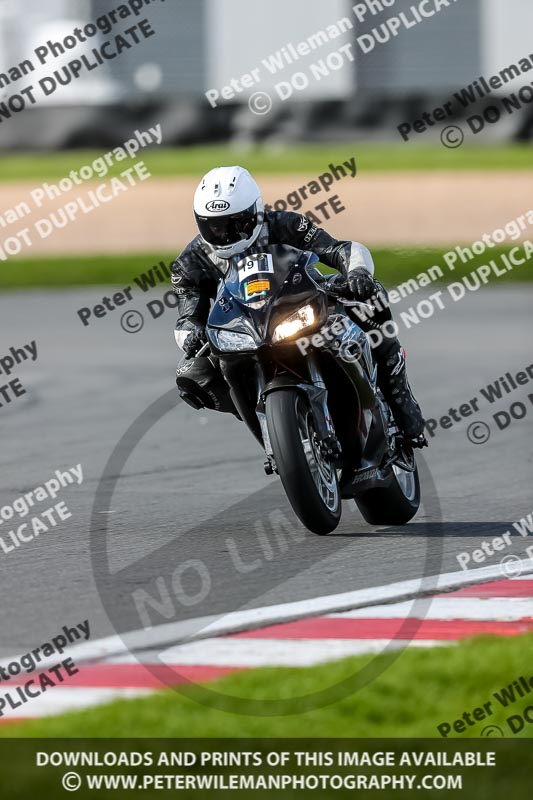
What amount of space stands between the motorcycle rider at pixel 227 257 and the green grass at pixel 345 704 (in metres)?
2.26

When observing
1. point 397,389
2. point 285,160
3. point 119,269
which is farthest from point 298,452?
point 285,160

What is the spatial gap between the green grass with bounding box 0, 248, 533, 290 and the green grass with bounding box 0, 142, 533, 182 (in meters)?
10.0

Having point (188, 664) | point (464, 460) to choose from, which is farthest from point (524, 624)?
point (464, 460)

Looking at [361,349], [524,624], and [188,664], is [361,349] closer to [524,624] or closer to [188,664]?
[524,624]

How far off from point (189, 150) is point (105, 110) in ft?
8.68

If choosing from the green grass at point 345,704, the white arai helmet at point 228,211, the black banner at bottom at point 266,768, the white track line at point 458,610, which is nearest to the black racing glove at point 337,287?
the white arai helmet at point 228,211

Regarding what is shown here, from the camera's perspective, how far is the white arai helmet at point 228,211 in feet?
24.5

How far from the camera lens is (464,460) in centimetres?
1034

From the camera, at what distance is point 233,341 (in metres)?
7.41

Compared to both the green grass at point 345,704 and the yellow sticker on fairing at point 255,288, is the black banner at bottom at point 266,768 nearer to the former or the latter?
the green grass at point 345,704

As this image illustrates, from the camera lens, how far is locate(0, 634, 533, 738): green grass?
16.3ft

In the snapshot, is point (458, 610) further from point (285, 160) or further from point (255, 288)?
point (285, 160)

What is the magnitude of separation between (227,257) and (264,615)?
6.35 ft

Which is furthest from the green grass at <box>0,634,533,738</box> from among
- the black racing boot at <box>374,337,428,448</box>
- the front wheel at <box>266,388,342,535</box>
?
the black racing boot at <box>374,337,428,448</box>
